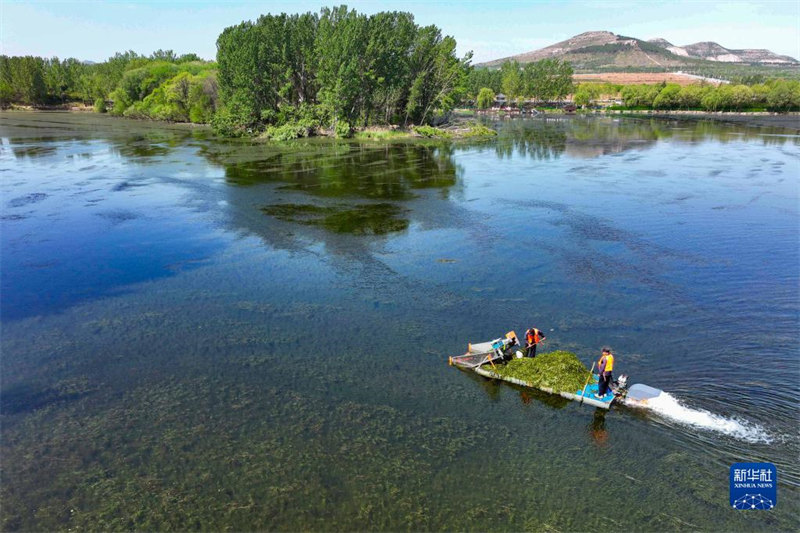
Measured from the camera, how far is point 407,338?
2095cm

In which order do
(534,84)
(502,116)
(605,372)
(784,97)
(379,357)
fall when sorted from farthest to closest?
1. (534,84)
2. (502,116)
3. (784,97)
4. (379,357)
5. (605,372)

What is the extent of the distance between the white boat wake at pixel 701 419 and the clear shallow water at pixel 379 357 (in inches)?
3.2

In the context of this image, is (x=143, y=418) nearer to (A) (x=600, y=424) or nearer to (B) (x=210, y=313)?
(B) (x=210, y=313)

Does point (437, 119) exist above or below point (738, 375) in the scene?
above

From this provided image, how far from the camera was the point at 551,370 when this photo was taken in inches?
701

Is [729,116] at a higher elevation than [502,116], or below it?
below

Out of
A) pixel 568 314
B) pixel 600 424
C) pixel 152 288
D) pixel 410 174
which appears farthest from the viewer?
pixel 410 174

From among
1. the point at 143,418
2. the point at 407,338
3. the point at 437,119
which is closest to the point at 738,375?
the point at 407,338

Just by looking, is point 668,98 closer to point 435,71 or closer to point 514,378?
point 435,71

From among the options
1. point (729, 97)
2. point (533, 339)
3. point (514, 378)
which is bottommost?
point (514, 378)

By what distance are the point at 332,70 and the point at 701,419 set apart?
79.1m

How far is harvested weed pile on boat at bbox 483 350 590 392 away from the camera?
17422 millimetres

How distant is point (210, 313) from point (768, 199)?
1854 inches
